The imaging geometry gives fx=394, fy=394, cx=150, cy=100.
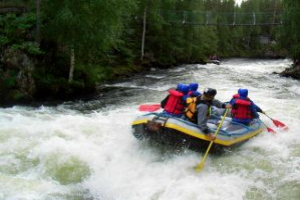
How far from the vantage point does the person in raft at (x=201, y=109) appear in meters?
8.10

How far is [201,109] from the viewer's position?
26.8ft

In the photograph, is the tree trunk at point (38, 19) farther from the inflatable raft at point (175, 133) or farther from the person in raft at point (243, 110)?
the person in raft at point (243, 110)

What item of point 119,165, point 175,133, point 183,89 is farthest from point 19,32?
point 175,133

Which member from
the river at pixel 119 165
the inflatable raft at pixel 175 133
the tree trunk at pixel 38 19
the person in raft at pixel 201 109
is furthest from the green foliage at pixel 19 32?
the person in raft at pixel 201 109

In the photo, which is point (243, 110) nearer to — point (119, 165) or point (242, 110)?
point (242, 110)

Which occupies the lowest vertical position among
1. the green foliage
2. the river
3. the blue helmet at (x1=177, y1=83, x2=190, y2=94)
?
the river

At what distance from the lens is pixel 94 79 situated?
1502 centimetres

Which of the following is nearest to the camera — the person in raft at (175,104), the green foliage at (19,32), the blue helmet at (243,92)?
the person in raft at (175,104)

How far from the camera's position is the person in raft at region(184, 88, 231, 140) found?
8102 mm

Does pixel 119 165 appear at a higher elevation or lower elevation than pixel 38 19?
lower

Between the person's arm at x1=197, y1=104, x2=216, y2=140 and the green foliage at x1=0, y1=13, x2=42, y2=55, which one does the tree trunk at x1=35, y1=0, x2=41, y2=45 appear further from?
the person's arm at x1=197, y1=104, x2=216, y2=140

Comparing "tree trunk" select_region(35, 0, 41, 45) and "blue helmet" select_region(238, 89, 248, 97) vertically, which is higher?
"tree trunk" select_region(35, 0, 41, 45)

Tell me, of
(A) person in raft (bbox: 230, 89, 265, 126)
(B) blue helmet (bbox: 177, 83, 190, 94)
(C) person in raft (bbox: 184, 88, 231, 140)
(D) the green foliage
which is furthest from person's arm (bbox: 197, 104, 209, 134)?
(D) the green foliage

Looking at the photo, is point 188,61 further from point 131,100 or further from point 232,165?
point 232,165
